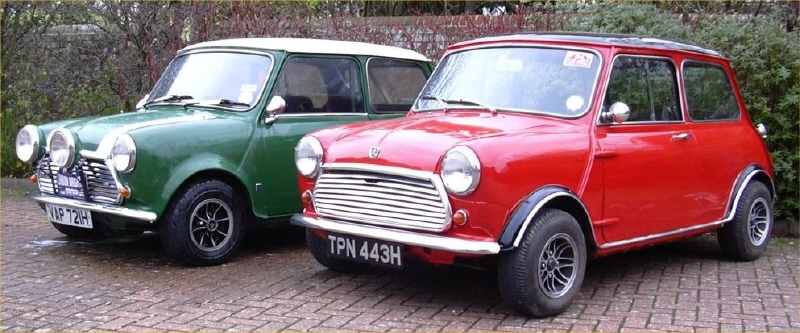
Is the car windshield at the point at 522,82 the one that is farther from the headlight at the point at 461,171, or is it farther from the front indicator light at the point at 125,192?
the front indicator light at the point at 125,192

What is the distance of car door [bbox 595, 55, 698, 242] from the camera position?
5375mm

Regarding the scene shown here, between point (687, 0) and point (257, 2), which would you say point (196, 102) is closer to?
point (257, 2)

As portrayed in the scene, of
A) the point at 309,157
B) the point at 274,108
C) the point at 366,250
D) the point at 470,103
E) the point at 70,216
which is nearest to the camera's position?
the point at 366,250

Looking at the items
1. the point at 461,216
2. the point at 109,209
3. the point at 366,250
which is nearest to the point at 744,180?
the point at 461,216

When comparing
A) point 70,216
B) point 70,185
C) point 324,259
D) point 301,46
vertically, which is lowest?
point 324,259

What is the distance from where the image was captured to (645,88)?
19.4ft

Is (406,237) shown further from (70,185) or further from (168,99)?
(168,99)

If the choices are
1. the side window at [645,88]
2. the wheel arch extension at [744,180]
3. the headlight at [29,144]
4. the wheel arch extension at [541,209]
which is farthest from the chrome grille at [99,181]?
the wheel arch extension at [744,180]

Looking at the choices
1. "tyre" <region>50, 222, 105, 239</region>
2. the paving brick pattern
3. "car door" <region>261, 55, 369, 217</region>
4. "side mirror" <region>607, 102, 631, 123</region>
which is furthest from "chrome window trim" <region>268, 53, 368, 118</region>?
"side mirror" <region>607, 102, 631, 123</region>

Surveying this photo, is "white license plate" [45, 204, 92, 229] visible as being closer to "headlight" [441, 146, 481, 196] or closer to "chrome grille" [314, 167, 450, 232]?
"chrome grille" [314, 167, 450, 232]

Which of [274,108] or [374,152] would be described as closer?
[374,152]

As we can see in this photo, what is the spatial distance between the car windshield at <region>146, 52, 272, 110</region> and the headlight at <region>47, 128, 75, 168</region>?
1012 mm

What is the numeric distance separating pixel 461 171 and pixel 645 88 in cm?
194

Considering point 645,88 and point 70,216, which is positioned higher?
point 645,88
